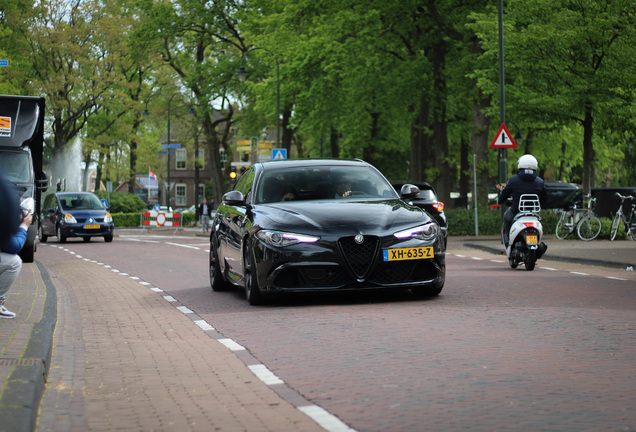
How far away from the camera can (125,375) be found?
739cm

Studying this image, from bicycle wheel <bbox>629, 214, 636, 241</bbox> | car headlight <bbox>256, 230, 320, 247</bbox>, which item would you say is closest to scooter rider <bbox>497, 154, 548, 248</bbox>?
car headlight <bbox>256, 230, 320, 247</bbox>

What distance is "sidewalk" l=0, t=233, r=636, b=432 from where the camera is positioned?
576 cm

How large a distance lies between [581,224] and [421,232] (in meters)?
19.1

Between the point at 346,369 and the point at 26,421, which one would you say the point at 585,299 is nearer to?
the point at 346,369

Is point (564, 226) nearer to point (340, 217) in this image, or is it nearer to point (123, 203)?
point (340, 217)

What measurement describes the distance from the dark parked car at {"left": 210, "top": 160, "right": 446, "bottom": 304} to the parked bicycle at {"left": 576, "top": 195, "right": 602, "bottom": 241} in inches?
707

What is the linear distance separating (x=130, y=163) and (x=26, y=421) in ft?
224

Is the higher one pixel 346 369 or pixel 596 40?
pixel 596 40

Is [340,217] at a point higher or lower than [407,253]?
higher

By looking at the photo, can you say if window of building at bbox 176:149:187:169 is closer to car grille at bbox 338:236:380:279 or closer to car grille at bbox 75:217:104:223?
car grille at bbox 75:217:104:223

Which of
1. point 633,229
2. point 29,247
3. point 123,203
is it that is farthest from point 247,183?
point 123,203

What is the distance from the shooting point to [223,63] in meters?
54.5

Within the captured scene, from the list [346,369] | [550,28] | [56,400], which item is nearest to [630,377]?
[346,369]

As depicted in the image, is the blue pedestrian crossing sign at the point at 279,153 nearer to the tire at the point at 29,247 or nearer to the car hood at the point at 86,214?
the car hood at the point at 86,214
